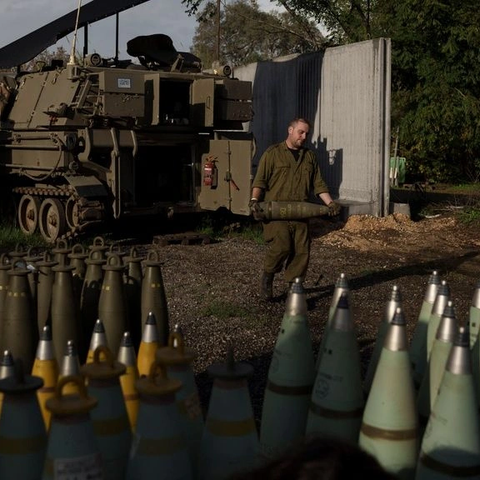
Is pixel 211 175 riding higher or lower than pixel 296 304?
higher

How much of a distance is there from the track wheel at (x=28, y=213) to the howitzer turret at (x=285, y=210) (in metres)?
5.62

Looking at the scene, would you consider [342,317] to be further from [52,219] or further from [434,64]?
[434,64]

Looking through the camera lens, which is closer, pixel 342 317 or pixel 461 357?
pixel 461 357

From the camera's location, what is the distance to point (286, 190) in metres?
7.06

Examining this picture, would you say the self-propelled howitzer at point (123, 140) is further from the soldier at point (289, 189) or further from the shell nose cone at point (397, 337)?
the shell nose cone at point (397, 337)

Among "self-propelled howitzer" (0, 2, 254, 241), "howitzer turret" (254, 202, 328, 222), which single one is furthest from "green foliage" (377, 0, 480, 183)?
"howitzer turret" (254, 202, 328, 222)

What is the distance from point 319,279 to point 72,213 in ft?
12.7

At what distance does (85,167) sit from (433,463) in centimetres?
886

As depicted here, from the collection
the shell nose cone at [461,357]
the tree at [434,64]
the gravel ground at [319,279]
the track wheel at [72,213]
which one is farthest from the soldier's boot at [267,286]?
the tree at [434,64]

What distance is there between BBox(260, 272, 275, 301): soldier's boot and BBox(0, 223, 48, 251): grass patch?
4.25 m

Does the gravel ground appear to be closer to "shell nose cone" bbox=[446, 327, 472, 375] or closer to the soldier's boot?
the soldier's boot

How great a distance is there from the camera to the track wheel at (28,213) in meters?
11.6

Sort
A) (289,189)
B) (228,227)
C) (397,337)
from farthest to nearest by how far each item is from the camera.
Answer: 1. (228,227)
2. (289,189)
3. (397,337)

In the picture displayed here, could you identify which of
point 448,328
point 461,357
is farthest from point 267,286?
point 461,357
